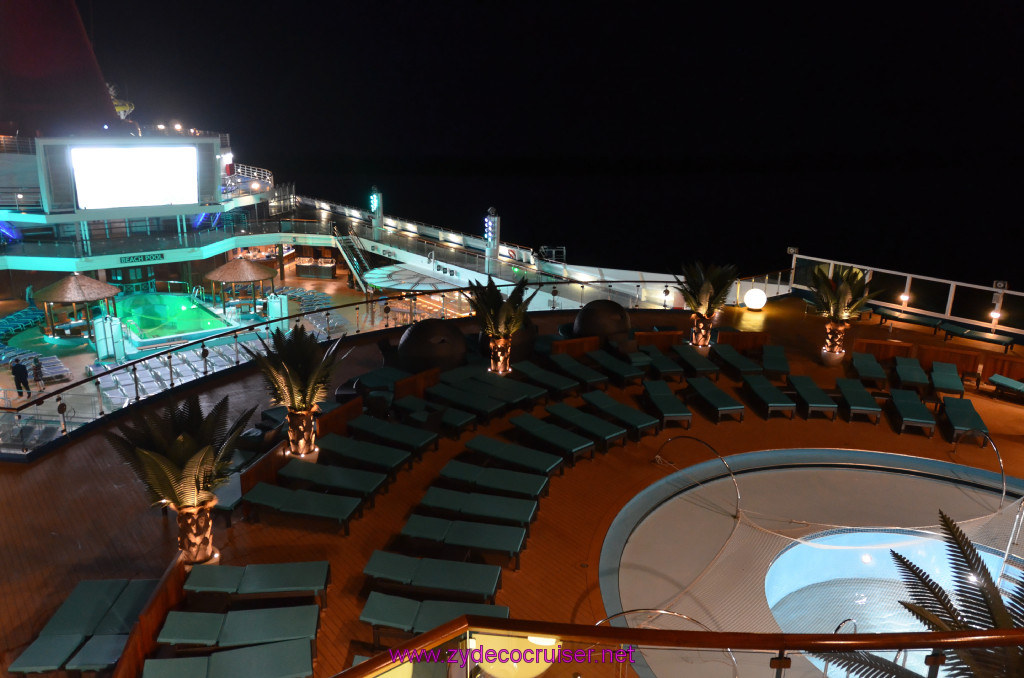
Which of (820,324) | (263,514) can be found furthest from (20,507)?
(820,324)

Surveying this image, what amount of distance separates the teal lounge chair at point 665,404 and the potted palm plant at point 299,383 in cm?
519

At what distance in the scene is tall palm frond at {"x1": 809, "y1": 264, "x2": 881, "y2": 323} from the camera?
13219mm

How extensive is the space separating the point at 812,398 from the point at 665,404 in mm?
2643

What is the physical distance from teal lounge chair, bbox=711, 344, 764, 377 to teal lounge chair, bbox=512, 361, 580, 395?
10.0 ft

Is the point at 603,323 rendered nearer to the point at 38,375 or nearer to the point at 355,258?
the point at 38,375

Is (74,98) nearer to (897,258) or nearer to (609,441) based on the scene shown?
(609,441)

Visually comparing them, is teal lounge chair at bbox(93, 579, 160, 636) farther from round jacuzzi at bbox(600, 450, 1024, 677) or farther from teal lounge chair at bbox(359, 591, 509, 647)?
round jacuzzi at bbox(600, 450, 1024, 677)

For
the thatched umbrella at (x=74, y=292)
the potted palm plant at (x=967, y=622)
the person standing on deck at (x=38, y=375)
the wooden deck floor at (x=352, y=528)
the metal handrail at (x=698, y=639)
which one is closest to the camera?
the metal handrail at (x=698, y=639)

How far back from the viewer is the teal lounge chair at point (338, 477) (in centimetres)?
825

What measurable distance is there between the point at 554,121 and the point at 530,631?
11037cm

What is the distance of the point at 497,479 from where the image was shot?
335 inches

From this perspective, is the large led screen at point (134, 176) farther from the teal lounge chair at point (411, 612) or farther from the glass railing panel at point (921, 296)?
the glass railing panel at point (921, 296)

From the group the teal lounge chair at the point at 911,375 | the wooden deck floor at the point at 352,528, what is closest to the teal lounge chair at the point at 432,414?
the wooden deck floor at the point at 352,528

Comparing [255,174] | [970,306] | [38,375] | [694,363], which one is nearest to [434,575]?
[694,363]
